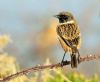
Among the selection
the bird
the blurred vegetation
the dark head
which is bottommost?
the blurred vegetation

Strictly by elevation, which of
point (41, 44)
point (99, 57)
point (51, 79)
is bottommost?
point (41, 44)

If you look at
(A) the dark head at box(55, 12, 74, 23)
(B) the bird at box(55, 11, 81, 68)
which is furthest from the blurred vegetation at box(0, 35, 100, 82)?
(A) the dark head at box(55, 12, 74, 23)

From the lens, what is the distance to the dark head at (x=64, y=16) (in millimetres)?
1504

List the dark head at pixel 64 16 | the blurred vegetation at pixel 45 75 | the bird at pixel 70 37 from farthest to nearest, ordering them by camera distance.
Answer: the dark head at pixel 64 16, the bird at pixel 70 37, the blurred vegetation at pixel 45 75

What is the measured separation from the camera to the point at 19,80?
1.13 meters

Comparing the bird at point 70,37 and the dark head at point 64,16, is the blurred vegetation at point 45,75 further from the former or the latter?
the dark head at point 64,16

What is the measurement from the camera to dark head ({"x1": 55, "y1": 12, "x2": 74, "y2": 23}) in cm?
150

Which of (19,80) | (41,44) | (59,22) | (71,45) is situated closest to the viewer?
(19,80)

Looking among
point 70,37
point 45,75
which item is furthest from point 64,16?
point 45,75

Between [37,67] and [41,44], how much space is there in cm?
221

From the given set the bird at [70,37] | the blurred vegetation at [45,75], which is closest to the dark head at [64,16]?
the bird at [70,37]

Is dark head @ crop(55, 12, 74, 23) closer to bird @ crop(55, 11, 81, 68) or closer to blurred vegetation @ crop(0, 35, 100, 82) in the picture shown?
bird @ crop(55, 11, 81, 68)

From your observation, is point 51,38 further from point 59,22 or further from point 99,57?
point 99,57

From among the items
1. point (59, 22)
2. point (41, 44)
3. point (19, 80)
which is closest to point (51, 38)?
point (41, 44)
